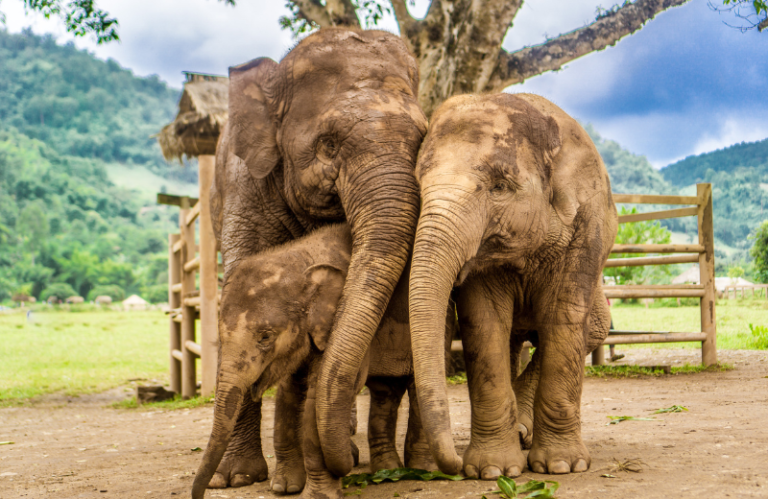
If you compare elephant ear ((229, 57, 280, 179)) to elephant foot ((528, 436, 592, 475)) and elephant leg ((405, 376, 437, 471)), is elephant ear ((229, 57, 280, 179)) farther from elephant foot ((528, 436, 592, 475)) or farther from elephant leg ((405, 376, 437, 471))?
elephant foot ((528, 436, 592, 475))

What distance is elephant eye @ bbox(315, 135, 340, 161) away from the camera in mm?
3825

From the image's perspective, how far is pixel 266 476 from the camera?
4273mm

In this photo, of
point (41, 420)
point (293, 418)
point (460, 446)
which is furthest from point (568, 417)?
point (41, 420)

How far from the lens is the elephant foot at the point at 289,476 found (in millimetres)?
3734

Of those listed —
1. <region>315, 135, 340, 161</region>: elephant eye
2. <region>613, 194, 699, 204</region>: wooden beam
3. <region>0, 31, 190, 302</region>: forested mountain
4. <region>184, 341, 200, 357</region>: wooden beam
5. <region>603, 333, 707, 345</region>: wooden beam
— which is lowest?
<region>603, 333, 707, 345</region>: wooden beam

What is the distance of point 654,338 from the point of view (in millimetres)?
9469

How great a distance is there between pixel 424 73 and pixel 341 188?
5414 mm

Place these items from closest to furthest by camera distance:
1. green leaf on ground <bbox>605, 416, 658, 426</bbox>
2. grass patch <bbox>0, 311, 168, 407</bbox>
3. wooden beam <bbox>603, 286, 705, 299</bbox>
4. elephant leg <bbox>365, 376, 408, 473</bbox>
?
elephant leg <bbox>365, 376, 408, 473</bbox>
green leaf on ground <bbox>605, 416, 658, 426</bbox>
wooden beam <bbox>603, 286, 705, 299</bbox>
grass patch <bbox>0, 311, 168, 407</bbox>

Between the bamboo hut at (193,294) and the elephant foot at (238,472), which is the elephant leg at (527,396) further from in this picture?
the bamboo hut at (193,294)

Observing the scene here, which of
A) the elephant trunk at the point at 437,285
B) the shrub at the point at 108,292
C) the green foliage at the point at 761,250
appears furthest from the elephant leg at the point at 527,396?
the shrub at the point at 108,292

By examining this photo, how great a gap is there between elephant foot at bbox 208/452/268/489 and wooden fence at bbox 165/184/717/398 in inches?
146

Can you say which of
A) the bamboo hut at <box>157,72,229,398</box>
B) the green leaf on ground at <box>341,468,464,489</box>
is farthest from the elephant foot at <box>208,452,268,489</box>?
the bamboo hut at <box>157,72,229,398</box>

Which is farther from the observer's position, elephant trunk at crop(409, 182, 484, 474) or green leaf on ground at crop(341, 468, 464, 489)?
green leaf on ground at crop(341, 468, 464, 489)

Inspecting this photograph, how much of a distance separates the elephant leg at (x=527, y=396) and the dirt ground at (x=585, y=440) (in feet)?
1.34
